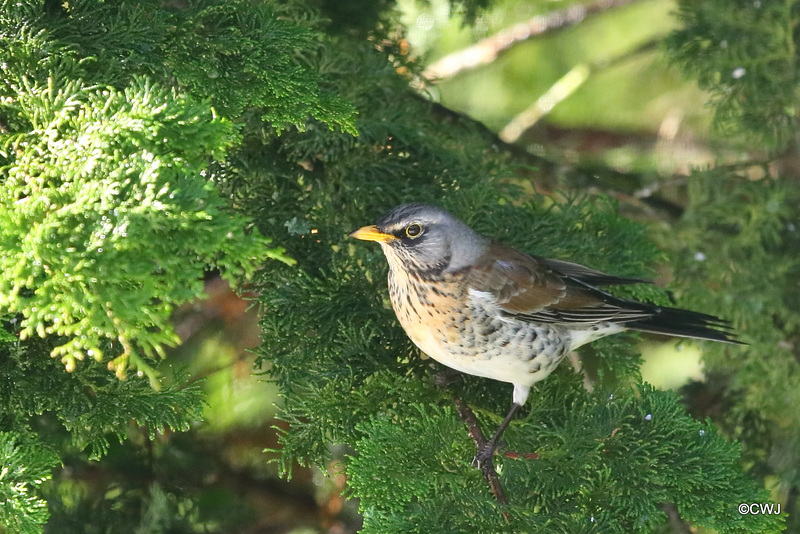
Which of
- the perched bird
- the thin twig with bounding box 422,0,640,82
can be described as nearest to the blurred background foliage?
the thin twig with bounding box 422,0,640,82

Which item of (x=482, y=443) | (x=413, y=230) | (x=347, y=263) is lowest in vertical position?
(x=482, y=443)

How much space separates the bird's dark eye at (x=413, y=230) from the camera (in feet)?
9.66

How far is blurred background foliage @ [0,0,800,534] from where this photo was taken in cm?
215

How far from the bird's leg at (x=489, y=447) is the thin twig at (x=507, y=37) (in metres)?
3.22

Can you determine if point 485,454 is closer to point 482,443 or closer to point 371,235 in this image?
point 482,443

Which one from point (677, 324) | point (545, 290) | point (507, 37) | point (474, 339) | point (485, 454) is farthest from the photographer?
point (507, 37)

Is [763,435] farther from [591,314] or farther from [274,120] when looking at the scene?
[274,120]

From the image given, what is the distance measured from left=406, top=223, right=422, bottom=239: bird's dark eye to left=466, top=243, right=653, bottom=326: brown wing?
0.86 feet

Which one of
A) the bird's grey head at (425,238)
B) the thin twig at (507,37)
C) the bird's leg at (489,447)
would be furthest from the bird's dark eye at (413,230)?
the thin twig at (507,37)

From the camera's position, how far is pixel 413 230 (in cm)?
296

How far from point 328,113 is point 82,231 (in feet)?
2.69

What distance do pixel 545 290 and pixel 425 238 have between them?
1.76 feet

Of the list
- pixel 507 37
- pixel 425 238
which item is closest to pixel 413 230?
pixel 425 238

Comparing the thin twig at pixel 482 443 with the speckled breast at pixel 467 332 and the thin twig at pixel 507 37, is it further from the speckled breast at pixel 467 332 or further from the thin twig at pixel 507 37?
the thin twig at pixel 507 37
